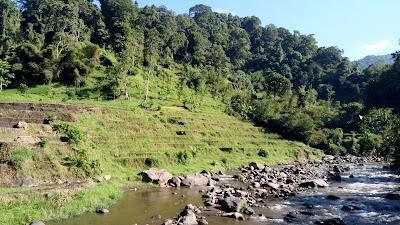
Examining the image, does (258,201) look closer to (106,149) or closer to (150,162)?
(150,162)

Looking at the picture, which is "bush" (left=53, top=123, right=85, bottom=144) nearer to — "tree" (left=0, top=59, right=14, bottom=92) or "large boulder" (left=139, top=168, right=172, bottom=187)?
"large boulder" (left=139, top=168, right=172, bottom=187)

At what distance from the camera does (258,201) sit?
3922cm

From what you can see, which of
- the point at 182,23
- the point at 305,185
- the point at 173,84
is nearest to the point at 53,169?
the point at 305,185

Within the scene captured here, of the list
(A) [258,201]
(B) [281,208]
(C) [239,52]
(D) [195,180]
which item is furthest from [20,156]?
(C) [239,52]

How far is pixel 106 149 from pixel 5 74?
4083 centimetres

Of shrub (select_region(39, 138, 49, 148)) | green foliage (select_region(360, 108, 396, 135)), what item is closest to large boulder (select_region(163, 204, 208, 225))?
shrub (select_region(39, 138, 49, 148))

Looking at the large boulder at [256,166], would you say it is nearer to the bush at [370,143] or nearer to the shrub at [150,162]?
the shrub at [150,162]

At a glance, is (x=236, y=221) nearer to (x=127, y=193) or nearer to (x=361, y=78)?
(x=127, y=193)

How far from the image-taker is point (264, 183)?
48656mm

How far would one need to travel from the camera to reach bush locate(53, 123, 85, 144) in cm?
4631

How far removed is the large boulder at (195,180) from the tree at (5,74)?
45686mm

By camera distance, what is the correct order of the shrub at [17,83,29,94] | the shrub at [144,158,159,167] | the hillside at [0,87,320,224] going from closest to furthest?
the hillside at [0,87,320,224], the shrub at [144,158,159,167], the shrub at [17,83,29,94]

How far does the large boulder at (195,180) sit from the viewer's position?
47.3m

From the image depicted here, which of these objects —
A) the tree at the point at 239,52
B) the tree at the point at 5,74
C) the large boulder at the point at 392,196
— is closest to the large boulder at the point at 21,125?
the tree at the point at 5,74
